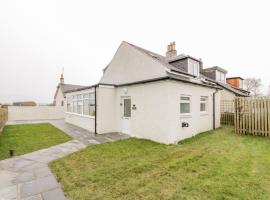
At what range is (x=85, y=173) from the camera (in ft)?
14.5

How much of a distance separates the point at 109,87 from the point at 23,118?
52.4 feet

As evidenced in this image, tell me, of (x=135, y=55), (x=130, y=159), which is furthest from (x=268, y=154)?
(x=135, y=55)

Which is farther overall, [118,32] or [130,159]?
[118,32]

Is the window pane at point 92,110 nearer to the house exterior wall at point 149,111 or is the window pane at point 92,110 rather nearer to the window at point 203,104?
the house exterior wall at point 149,111

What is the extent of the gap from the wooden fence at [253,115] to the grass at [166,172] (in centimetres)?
320

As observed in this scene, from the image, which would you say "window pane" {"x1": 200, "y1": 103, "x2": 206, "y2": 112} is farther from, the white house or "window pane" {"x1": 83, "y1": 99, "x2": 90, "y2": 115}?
"window pane" {"x1": 83, "y1": 99, "x2": 90, "y2": 115}

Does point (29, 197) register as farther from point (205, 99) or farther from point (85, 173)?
point (205, 99)

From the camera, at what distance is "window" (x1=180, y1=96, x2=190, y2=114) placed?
8.58m

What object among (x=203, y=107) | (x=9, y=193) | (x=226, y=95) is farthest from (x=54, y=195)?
(x=226, y=95)

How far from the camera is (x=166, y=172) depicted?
4.46 meters

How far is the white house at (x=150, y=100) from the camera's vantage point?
7.92 m

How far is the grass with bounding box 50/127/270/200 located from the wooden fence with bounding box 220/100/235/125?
761 centimetres

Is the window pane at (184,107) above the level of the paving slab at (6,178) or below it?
above

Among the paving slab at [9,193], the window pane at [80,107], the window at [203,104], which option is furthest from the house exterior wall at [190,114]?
the window pane at [80,107]
